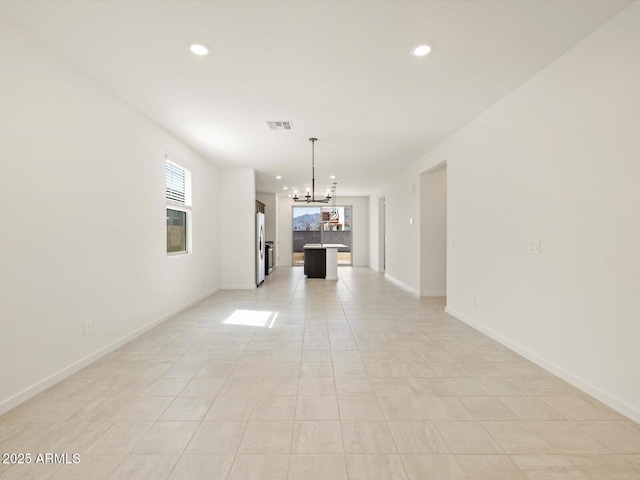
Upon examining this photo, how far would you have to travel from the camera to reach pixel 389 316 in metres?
4.68

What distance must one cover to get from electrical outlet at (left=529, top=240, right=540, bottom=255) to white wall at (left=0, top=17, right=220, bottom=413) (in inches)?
158

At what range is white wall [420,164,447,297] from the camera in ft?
20.2

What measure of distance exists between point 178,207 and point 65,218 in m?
2.36

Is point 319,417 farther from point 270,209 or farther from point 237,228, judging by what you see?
point 270,209

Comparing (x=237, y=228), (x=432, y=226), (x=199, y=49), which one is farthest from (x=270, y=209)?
(x=199, y=49)

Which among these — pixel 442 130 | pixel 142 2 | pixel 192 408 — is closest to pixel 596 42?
pixel 442 130

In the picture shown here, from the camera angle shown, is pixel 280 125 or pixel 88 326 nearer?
pixel 88 326

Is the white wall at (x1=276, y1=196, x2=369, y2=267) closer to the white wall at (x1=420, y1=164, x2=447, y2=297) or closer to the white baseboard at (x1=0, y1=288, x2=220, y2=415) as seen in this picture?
Answer: the white wall at (x1=420, y1=164, x2=447, y2=297)

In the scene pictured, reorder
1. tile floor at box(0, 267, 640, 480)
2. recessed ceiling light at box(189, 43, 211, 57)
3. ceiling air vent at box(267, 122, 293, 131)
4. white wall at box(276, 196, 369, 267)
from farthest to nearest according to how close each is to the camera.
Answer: white wall at box(276, 196, 369, 267), ceiling air vent at box(267, 122, 293, 131), recessed ceiling light at box(189, 43, 211, 57), tile floor at box(0, 267, 640, 480)

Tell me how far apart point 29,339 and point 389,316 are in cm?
390

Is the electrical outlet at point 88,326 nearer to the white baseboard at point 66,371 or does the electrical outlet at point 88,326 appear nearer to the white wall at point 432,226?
the white baseboard at point 66,371

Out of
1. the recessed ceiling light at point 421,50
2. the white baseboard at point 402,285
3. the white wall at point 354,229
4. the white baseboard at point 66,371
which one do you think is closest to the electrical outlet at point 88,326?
the white baseboard at point 66,371

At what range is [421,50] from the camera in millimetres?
2508

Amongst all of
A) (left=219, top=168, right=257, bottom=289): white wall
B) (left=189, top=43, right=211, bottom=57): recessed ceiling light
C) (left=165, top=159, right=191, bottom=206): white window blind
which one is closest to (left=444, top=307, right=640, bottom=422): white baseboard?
(left=189, top=43, right=211, bottom=57): recessed ceiling light
